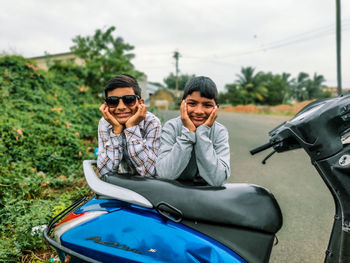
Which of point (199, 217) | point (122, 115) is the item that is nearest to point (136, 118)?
point (122, 115)

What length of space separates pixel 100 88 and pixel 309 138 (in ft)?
28.7

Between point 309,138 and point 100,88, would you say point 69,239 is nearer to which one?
point 309,138

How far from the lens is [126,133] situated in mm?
1681

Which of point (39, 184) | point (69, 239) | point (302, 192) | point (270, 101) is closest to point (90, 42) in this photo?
point (39, 184)

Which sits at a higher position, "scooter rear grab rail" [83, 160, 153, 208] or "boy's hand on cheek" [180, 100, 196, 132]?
"boy's hand on cheek" [180, 100, 196, 132]

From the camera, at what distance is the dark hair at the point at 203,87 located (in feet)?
5.07

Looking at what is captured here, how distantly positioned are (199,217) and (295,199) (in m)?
2.77

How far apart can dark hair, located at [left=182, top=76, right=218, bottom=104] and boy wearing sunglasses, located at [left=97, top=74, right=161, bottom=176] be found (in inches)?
13.3

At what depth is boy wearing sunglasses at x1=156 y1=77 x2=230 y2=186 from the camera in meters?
1.44

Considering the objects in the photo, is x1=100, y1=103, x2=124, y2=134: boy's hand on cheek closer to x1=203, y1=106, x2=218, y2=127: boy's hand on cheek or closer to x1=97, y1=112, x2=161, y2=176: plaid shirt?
x1=97, y1=112, x2=161, y2=176: plaid shirt

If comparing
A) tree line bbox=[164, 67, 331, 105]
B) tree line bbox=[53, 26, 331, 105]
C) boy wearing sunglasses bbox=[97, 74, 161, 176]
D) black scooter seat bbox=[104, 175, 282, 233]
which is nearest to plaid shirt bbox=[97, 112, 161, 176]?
boy wearing sunglasses bbox=[97, 74, 161, 176]

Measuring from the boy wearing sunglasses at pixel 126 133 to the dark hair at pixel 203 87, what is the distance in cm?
34

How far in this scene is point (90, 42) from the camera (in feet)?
34.4

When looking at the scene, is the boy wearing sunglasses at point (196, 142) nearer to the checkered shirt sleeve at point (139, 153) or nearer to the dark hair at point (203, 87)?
the dark hair at point (203, 87)
